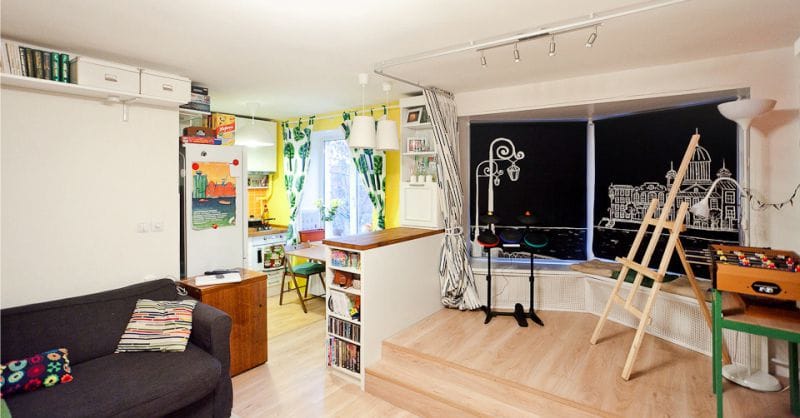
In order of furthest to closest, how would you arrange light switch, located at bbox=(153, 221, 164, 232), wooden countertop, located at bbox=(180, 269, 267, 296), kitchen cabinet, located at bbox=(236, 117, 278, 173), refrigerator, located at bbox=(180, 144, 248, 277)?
kitchen cabinet, located at bbox=(236, 117, 278, 173) < refrigerator, located at bbox=(180, 144, 248, 277) < light switch, located at bbox=(153, 221, 164, 232) < wooden countertop, located at bbox=(180, 269, 267, 296)

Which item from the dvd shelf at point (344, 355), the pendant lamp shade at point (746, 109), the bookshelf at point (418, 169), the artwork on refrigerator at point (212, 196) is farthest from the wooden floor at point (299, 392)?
the pendant lamp shade at point (746, 109)

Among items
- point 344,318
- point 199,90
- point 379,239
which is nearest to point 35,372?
point 344,318

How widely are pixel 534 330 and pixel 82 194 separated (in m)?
3.77

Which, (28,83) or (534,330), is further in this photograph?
(534,330)

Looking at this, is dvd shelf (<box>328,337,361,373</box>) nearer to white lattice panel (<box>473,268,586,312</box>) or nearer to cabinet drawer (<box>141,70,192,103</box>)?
white lattice panel (<box>473,268,586,312</box>)

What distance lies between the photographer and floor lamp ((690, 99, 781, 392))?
2.63 meters

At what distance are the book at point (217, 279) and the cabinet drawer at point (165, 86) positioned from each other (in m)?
1.45

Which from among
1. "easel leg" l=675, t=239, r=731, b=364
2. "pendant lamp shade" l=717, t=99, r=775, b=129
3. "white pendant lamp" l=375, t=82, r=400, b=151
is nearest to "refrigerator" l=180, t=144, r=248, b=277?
"white pendant lamp" l=375, t=82, r=400, b=151

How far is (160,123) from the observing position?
3.28 meters

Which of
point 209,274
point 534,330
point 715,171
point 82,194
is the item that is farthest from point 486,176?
point 82,194

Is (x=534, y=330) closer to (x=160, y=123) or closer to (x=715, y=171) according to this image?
(x=715, y=171)

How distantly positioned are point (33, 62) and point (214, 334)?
210 cm

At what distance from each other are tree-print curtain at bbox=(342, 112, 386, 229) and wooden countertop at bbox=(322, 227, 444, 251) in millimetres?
734

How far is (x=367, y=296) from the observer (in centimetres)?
313
